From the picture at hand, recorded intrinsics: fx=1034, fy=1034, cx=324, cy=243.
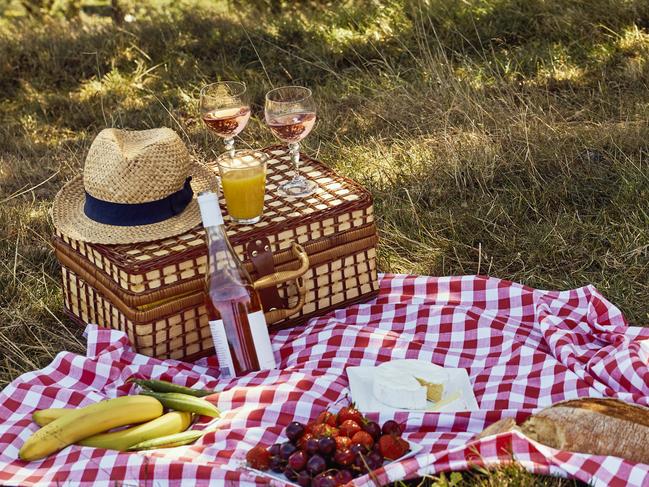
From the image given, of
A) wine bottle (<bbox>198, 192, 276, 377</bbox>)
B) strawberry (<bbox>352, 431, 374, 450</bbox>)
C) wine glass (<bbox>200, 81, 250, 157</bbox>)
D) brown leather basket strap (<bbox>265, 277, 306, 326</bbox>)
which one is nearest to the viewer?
strawberry (<bbox>352, 431, 374, 450</bbox>)

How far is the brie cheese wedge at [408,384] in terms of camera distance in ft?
9.41

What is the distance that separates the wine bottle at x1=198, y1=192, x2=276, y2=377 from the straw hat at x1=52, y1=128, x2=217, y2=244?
10.0 inches

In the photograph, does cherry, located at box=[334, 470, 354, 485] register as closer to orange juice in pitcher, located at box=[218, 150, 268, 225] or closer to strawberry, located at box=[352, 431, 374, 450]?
strawberry, located at box=[352, 431, 374, 450]

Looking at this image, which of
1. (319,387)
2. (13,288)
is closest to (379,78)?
(13,288)

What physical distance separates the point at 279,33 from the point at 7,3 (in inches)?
174

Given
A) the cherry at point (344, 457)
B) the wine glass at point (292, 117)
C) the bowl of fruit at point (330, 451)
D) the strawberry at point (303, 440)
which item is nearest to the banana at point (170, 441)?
the bowl of fruit at point (330, 451)

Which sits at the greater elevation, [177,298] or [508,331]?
[177,298]

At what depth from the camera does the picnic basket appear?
10.4 feet

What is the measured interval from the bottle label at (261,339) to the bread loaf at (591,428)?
779mm

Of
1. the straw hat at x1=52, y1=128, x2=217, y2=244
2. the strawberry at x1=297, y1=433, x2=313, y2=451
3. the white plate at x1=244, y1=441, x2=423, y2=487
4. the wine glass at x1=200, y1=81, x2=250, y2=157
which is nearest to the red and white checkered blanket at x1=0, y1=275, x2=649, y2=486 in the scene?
the white plate at x1=244, y1=441, x2=423, y2=487

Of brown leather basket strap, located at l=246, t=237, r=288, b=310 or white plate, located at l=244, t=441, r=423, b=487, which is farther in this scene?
brown leather basket strap, located at l=246, t=237, r=288, b=310

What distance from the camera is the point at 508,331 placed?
3314mm

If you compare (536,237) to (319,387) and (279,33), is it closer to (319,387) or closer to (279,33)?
(319,387)

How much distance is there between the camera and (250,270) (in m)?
3.29
